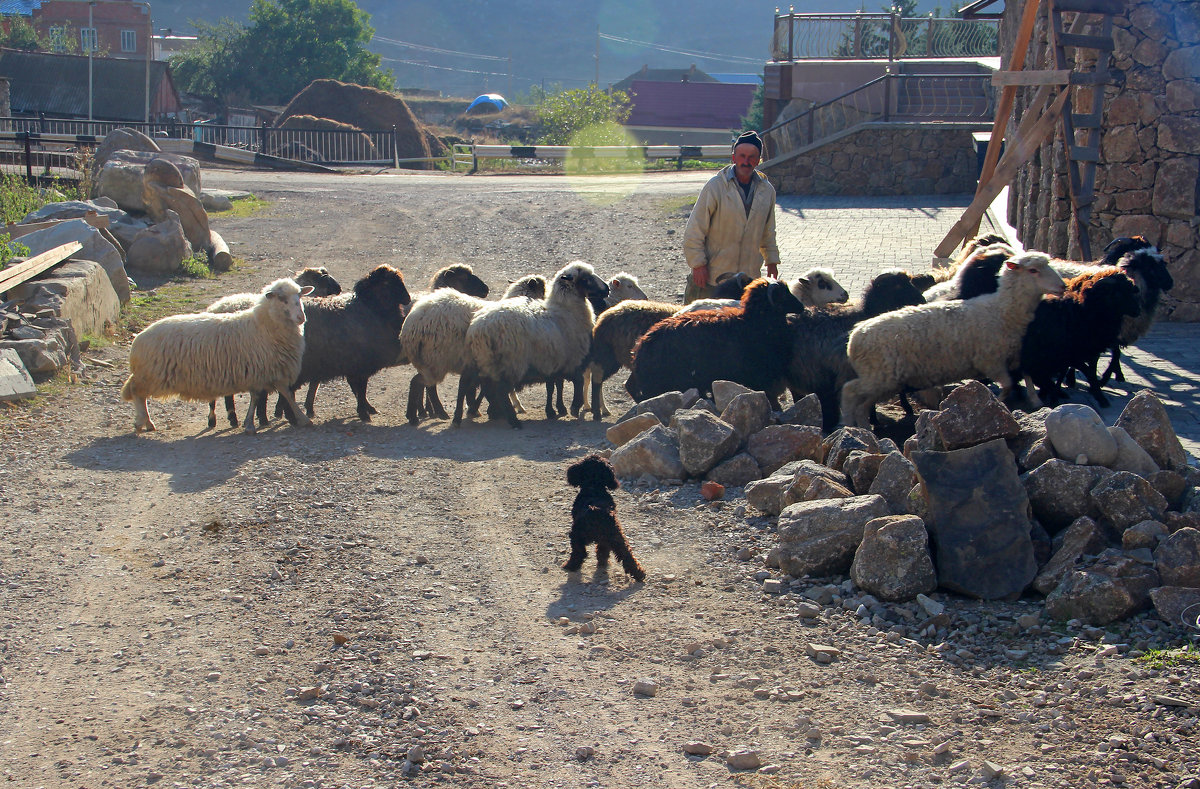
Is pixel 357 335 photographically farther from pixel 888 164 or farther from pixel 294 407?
pixel 888 164

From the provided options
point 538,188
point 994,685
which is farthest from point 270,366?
point 538,188

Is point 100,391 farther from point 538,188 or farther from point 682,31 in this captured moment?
point 682,31

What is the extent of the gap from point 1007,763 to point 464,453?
5122mm

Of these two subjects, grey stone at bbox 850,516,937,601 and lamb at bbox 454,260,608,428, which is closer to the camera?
grey stone at bbox 850,516,937,601

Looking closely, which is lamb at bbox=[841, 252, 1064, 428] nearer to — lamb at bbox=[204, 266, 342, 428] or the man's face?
the man's face

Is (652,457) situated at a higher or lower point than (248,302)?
lower

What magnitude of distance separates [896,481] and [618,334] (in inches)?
170

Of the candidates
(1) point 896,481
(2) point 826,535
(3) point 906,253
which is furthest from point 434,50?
(2) point 826,535

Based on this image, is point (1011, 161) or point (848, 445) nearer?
point (848, 445)

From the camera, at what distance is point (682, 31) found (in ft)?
560

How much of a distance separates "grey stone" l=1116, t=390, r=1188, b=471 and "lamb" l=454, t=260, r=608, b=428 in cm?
493

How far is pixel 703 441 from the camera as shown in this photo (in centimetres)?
691

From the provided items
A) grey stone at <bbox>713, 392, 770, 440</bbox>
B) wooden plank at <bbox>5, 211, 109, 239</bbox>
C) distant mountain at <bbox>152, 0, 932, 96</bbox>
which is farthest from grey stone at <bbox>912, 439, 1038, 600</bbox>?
distant mountain at <bbox>152, 0, 932, 96</bbox>

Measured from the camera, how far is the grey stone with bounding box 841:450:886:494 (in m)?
5.91
